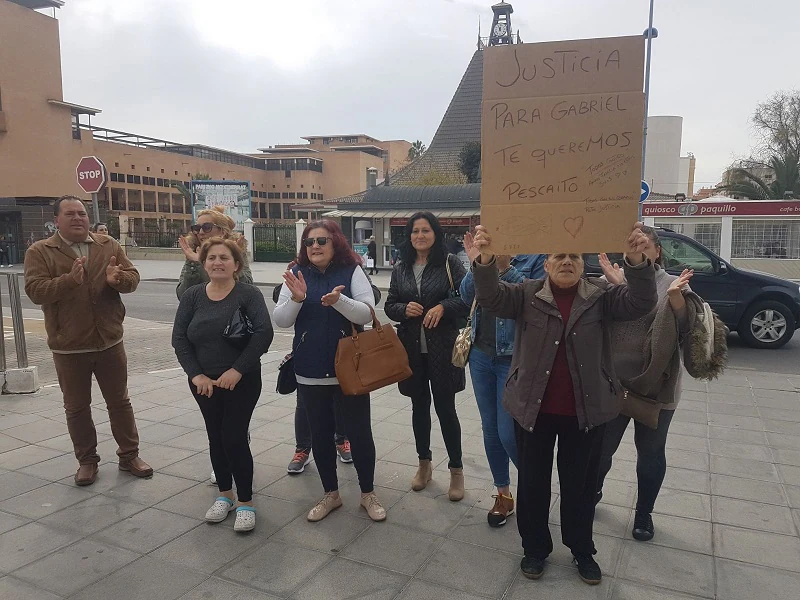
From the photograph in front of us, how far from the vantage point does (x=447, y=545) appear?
333 cm

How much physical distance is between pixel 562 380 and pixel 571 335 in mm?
227

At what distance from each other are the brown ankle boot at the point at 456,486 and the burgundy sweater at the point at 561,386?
49.6 inches

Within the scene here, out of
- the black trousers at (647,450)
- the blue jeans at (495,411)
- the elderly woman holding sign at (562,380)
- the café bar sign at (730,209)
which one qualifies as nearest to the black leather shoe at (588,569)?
the elderly woman holding sign at (562,380)

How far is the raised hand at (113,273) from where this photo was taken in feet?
13.6

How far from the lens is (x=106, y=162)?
60.6m

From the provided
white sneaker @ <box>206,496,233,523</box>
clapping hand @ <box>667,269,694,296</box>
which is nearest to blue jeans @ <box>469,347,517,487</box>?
clapping hand @ <box>667,269,694,296</box>

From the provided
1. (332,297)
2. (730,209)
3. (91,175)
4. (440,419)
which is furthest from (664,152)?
(332,297)

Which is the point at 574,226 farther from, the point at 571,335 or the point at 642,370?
the point at 642,370

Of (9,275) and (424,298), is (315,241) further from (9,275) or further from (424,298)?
(9,275)

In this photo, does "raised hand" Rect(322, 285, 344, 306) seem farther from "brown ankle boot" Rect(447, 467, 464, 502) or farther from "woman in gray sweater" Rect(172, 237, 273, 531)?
"brown ankle boot" Rect(447, 467, 464, 502)

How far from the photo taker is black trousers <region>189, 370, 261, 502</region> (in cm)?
355

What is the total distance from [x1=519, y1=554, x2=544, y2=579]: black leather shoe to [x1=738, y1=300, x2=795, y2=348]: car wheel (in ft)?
27.7

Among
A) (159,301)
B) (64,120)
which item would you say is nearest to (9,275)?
(159,301)

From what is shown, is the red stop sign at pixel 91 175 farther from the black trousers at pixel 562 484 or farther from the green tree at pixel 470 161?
the green tree at pixel 470 161
